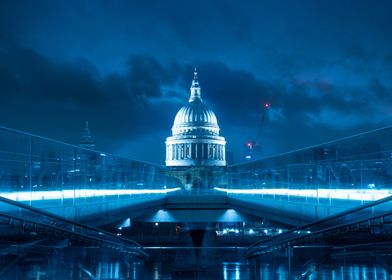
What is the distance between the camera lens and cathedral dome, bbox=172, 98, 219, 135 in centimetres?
14814

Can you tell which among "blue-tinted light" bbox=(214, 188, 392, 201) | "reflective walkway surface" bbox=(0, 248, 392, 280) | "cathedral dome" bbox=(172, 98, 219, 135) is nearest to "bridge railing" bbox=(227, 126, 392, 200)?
"blue-tinted light" bbox=(214, 188, 392, 201)

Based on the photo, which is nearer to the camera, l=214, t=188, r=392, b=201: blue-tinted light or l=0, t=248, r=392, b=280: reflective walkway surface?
l=0, t=248, r=392, b=280: reflective walkway surface

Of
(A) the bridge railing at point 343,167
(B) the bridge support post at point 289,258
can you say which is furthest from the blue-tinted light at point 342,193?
(B) the bridge support post at point 289,258

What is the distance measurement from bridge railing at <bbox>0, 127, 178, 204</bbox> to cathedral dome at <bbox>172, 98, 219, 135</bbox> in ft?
402

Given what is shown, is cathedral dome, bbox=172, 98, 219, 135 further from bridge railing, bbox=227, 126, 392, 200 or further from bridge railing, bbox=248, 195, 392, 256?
bridge railing, bbox=248, 195, 392, 256

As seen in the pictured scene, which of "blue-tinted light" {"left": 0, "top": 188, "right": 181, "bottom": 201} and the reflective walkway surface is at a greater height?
"blue-tinted light" {"left": 0, "top": 188, "right": 181, "bottom": 201}

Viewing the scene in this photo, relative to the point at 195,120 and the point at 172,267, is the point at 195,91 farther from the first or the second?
the point at 172,267

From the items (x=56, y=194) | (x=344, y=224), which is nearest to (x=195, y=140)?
(x=56, y=194)

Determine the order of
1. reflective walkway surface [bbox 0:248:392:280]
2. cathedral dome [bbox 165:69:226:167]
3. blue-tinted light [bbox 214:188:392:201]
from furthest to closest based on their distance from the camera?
cathedral dome [bbox 165:69:226:167] → blue-tinted light [bbox 214:188:392:201] → reflective walkway surface [bbox 0:248:392:280]

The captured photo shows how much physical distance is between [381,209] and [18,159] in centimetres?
857

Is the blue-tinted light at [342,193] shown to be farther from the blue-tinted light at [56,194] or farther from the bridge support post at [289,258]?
the blue-tinted light at [56,194]

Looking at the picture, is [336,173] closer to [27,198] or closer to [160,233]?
[27,198]

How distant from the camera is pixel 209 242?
45.6m

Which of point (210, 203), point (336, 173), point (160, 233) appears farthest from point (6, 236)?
point (160, 233)
